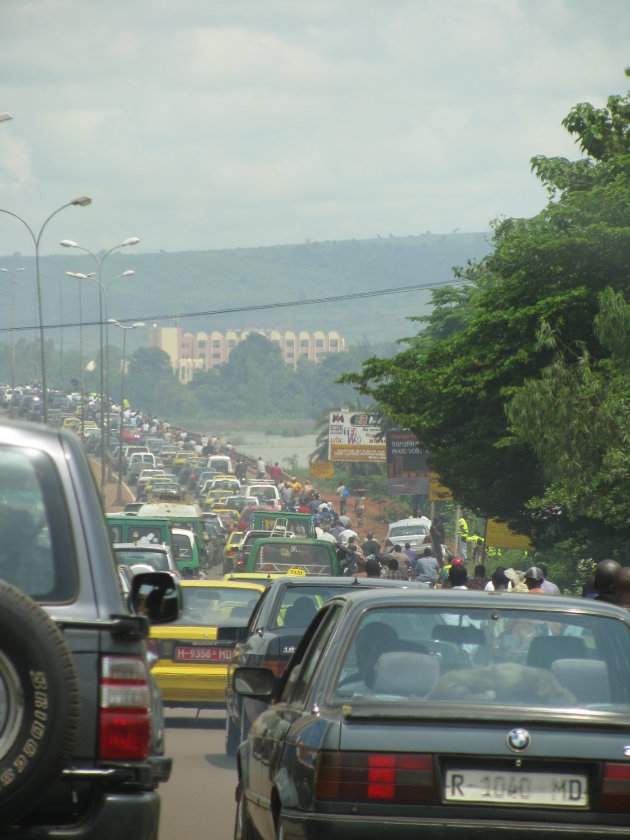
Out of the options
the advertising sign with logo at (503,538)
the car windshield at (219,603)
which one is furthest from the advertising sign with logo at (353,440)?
the car windshield at (219,603)

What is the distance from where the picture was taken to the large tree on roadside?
1379 inches

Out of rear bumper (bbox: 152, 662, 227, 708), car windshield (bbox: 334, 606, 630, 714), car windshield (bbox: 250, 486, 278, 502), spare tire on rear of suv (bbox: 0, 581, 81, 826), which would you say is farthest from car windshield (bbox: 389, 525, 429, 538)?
spare tire on rear of suv (bbox: 0, 581, 81, 826)

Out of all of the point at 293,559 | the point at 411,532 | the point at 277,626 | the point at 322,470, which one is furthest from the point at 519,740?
the point at 322,470

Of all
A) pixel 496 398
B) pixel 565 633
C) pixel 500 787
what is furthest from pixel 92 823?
pixel 496 398

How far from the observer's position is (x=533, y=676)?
559cm

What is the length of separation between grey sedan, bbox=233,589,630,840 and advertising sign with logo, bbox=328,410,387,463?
64.4 meters

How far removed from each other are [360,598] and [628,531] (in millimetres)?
26609

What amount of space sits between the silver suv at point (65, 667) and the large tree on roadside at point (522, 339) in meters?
29.1

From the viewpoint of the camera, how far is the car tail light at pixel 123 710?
4.41 metres

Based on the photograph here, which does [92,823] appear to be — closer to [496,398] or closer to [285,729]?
[285,729]

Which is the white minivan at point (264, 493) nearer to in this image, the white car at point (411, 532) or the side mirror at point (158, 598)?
the white car at point (411, 532)

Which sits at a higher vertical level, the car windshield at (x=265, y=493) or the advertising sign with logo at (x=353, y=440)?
the advertising sign with logo at (x=353, y=440)

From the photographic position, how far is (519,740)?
5117 millimetres

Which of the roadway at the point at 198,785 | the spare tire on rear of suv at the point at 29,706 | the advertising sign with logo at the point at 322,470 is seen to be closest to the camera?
the spare tire on rear of suv at the point at 29,706
